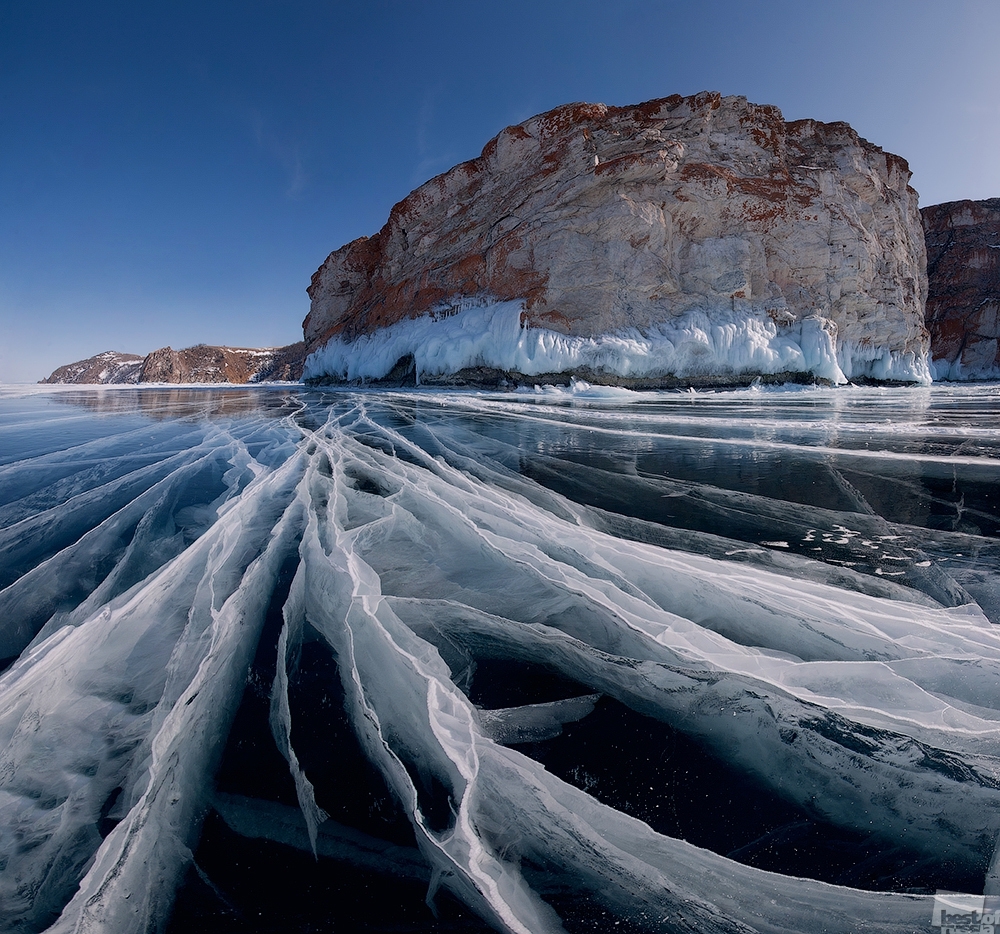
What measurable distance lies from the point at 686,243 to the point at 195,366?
63167 millimetres

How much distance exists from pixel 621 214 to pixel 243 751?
15.8 meters

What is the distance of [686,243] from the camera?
48.0ft

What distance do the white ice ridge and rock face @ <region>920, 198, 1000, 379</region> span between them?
20149 millimetres

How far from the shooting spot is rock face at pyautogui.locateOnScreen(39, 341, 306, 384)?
45.5 m

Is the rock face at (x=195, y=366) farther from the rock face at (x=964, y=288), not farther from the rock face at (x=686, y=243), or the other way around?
the rock face at (x=964, y=288)

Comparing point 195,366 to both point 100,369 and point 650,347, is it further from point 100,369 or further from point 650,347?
point 650,347

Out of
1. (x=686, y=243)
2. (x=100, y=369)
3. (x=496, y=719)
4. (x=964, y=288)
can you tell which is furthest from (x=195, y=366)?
(x=964, y=288)

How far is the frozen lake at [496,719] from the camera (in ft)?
2.33

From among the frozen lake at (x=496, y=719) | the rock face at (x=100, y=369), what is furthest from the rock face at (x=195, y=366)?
the frozen lake at (x=496, y=719)

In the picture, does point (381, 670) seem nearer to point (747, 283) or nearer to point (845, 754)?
point (845, 754)

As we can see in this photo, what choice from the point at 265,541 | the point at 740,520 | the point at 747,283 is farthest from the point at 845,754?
the point at 747,283

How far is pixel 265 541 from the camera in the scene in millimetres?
1971

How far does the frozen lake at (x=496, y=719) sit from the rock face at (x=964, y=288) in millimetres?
35922

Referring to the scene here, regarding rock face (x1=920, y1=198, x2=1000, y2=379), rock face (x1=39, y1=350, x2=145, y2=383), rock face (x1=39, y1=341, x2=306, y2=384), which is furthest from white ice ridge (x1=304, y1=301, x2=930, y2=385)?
rock face (x1=39, y1=350, x2=145, y2=383)
